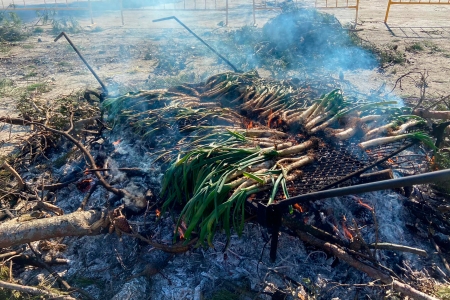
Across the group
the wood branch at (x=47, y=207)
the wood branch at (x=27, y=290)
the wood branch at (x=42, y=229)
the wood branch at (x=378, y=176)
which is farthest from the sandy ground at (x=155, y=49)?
the wood branch at (x=378, y=176)

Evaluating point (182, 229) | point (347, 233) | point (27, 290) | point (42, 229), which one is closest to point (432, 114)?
point (347, 233)

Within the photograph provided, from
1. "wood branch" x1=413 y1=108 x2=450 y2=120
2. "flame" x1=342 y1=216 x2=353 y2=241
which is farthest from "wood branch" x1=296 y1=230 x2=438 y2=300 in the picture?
"wood branch" x1=413 y1=108 x2=450 y2=120

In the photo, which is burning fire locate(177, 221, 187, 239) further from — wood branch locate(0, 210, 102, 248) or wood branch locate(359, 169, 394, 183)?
wood branch locate(359, 169, 394, 183)

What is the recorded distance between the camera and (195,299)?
11.2ft

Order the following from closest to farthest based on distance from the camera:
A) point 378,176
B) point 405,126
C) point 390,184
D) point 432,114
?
point 390,184, point 378,176, point 405,126, point 432,114

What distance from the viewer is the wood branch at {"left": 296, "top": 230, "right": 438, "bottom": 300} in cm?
291

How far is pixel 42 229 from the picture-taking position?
3.58 m

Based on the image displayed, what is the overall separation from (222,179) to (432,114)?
336 cm

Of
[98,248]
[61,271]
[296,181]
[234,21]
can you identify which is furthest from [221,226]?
[234,21]

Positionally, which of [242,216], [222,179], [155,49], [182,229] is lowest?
[182,229]

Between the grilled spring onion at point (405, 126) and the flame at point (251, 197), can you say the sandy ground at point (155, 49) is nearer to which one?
the grilled spring onion at point (405, 126)

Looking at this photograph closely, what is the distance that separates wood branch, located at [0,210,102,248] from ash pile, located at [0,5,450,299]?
0.01 meters

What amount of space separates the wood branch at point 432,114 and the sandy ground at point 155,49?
2.66 meters

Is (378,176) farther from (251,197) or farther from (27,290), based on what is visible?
(27,290)
